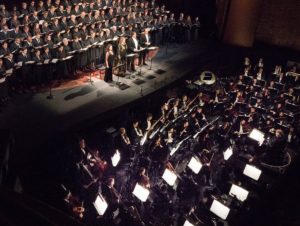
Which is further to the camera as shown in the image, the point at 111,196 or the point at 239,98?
the point at 239,98

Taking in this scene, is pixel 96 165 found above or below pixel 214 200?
below

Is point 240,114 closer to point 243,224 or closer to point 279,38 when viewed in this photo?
point 243,224

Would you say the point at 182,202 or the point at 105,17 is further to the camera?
the point at 105,17

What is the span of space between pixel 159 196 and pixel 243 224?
205 cm

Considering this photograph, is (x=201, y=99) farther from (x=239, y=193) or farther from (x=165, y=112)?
(x=239, y=193)

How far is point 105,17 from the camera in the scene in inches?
612

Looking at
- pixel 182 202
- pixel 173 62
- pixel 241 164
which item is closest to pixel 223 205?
pixel 182 202

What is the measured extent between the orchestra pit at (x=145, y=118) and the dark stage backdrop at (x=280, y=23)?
0.05m

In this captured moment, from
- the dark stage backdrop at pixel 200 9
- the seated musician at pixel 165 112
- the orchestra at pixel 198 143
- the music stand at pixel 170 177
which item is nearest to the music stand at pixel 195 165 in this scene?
the orchestra at pixel 198 143

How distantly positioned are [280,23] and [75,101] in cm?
1203

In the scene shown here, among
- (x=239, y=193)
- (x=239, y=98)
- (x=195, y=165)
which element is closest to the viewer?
(x=239, y=193)

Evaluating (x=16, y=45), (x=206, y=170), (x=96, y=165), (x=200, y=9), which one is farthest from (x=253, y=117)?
(x=200, y=9)

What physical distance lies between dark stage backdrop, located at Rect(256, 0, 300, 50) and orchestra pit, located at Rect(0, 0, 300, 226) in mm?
52

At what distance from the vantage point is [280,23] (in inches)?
687
